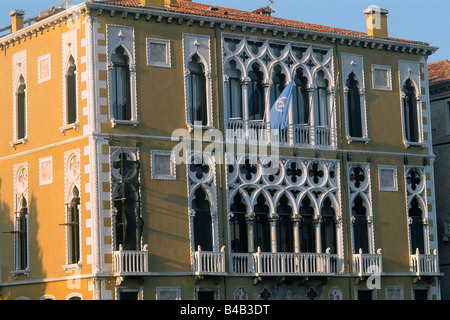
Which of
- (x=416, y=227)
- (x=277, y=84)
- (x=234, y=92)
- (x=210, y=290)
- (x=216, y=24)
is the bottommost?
(x=210, y=290)

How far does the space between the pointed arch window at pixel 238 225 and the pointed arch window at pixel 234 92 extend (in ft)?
9.54

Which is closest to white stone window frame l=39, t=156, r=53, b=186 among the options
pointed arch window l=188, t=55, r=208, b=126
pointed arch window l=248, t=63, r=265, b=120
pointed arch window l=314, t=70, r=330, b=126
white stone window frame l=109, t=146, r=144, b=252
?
white stone window frame l=109, t=146, r=144, b=252

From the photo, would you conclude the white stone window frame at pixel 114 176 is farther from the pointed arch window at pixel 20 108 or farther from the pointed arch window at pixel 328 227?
the pointed arch window at pixel 328 227

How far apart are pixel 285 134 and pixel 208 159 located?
3.49m

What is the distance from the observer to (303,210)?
154ft

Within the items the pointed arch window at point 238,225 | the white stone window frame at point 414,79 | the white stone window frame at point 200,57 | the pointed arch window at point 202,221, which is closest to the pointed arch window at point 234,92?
the white stone window frame at point 200,57

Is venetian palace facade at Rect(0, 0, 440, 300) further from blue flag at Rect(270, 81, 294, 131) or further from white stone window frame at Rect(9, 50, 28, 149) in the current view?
blue flag at Rect(270, 81, 294, 131)

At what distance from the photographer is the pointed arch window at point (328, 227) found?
47344 mm

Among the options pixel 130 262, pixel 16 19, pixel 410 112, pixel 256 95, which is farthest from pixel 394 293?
pixel 16 19

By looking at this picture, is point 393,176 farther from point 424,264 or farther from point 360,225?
point 424,264

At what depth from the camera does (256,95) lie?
153 feet

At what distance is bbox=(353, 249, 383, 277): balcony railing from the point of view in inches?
1865

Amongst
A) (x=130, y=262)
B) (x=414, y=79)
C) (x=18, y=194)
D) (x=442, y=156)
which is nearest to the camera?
(x=130, y=262)
